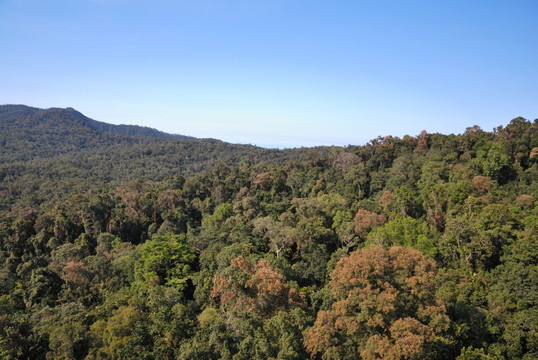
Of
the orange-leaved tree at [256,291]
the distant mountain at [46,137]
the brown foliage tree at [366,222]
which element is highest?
the distant mountain at [46,137]

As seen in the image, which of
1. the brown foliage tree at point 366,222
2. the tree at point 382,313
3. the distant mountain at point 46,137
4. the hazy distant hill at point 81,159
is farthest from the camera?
the distant mountain at point 46,137

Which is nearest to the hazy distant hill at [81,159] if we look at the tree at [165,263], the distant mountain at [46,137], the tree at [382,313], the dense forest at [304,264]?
the distant mountain at [46,137]

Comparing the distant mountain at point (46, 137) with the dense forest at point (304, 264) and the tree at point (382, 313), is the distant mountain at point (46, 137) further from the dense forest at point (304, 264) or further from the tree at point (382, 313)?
the tree at point (382, 313)

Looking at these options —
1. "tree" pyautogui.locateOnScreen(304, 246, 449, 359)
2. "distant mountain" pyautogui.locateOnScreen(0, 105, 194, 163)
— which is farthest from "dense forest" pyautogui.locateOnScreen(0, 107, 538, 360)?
"distant mountain" pyautogui.locateOnScreen(0, 105, 194, 163)

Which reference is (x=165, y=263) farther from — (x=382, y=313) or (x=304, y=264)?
(x=382, y=313)

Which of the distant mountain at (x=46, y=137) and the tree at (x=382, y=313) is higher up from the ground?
the distant mountain at (x=46, y=137)

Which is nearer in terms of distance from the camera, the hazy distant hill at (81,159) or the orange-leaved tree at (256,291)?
the orange-leaved tree at (256,291)

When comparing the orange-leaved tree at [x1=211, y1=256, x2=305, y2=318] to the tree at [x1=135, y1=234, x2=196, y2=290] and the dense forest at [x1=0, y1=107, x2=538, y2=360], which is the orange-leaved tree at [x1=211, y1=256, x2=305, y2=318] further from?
the tree at [x1=135, y1=234, x2=196, y2=290]
